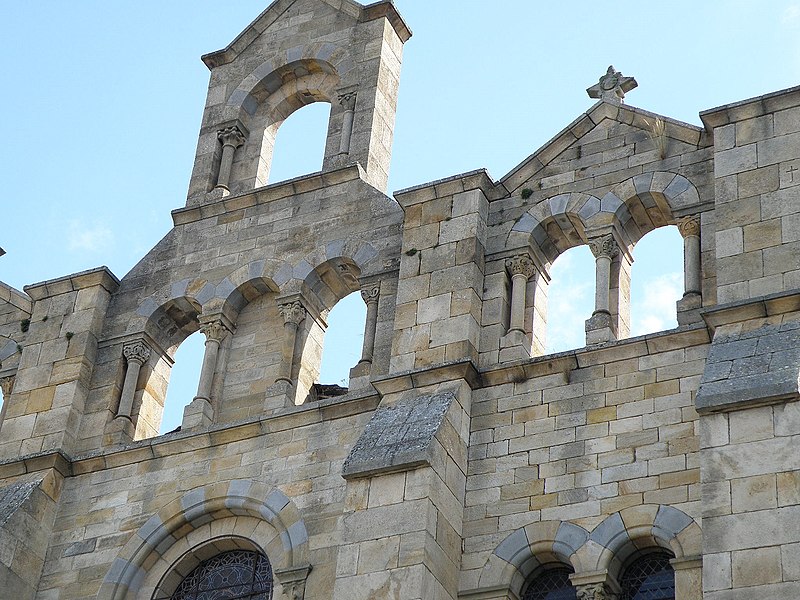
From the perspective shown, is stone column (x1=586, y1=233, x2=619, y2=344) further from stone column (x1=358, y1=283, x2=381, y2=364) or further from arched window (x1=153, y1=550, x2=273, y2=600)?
arched window (x1=153, y1=550, x2=273, y2=600)

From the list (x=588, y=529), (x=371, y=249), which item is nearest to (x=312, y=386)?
(x=371, y=249)

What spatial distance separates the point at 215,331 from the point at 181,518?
307 centimetres

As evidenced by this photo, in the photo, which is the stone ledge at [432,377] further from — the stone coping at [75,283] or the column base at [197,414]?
the stone coping at [75,283]

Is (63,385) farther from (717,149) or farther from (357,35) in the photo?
(717,149)

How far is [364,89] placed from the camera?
27219 mm

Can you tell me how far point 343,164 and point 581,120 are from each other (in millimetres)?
3853

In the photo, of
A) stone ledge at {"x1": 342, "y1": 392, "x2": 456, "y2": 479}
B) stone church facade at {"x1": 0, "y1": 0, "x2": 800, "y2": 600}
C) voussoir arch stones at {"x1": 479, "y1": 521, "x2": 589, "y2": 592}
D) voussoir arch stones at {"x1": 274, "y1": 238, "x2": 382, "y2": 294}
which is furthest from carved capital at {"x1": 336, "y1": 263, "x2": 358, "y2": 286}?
voussoir arch stones at {"x1": 479, "y1": 521, "x2": 589, "y2": 592}

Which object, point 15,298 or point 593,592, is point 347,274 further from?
point 593,592

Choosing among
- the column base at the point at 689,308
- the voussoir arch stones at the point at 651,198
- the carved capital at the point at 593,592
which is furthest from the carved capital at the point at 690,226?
the carved capital at the point at 593,592

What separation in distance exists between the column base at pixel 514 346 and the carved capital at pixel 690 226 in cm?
234

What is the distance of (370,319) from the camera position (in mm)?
23859

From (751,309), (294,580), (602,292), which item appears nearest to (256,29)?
(602,292)

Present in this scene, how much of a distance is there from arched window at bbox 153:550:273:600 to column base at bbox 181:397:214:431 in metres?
1.90

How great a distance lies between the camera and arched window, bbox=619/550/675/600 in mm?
19891
